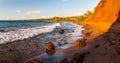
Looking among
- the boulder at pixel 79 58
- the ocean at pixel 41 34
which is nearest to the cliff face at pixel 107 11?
the ocean at pixel 41 34

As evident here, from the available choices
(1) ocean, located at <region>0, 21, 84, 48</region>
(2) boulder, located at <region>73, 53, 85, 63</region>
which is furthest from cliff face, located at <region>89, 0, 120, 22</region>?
(2) boulder, located at <region>73, 53, 85, 63</region>

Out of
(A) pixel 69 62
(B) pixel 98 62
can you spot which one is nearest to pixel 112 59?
(B) pixel 98 62

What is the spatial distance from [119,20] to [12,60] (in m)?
8.65

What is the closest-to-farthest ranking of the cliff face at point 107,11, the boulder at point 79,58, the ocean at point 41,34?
the boulder at point 79,58 → the ocean at point 41,34 → the cliff face at point 107,11

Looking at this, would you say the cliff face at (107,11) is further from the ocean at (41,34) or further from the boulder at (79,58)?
the boulder at (79,58)

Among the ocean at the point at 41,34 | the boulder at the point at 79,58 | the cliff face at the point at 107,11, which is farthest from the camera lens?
the cliff face at the point at 107,11

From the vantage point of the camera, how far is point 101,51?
894 cm

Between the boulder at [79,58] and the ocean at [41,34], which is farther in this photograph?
the ocean at [41,34]

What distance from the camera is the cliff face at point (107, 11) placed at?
59438 mm

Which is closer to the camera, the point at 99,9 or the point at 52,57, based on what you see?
the point at 52,57

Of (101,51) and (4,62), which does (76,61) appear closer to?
(101,51)

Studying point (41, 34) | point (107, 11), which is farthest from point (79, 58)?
point (107, 11)

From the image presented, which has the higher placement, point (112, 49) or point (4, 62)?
point (112, 49)

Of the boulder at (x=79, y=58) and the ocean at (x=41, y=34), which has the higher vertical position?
the boulder at (x=79, y=58)
